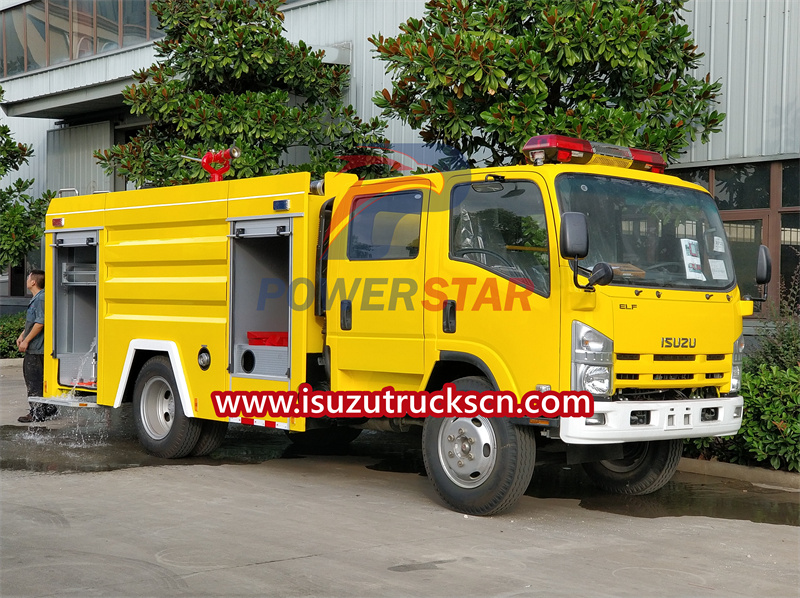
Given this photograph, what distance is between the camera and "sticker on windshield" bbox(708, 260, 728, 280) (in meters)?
7.79

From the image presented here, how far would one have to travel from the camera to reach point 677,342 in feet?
23.9

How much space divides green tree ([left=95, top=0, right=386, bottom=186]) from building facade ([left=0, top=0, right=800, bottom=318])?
1162mm

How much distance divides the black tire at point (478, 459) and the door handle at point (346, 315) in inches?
42.5

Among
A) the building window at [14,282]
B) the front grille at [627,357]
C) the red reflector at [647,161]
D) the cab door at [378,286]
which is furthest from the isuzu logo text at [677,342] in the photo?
the building window at [14,282]

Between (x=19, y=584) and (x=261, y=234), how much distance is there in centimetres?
405

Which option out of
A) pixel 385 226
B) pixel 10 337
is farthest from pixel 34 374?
pixel 10 337

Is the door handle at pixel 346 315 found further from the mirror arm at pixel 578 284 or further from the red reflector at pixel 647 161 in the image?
the red reflector at pixel 647 161

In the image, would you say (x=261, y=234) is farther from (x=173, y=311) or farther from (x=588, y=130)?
(x=588, y=130)

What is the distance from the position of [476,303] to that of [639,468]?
7.54ft

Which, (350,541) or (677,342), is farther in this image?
(677,342)

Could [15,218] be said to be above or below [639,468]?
above

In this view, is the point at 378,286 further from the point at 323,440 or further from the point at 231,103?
the point at 231,103

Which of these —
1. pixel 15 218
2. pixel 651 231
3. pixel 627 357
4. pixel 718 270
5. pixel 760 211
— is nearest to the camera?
pixel 627 357

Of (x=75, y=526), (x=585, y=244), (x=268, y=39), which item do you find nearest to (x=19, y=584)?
(x=75, y=526)
